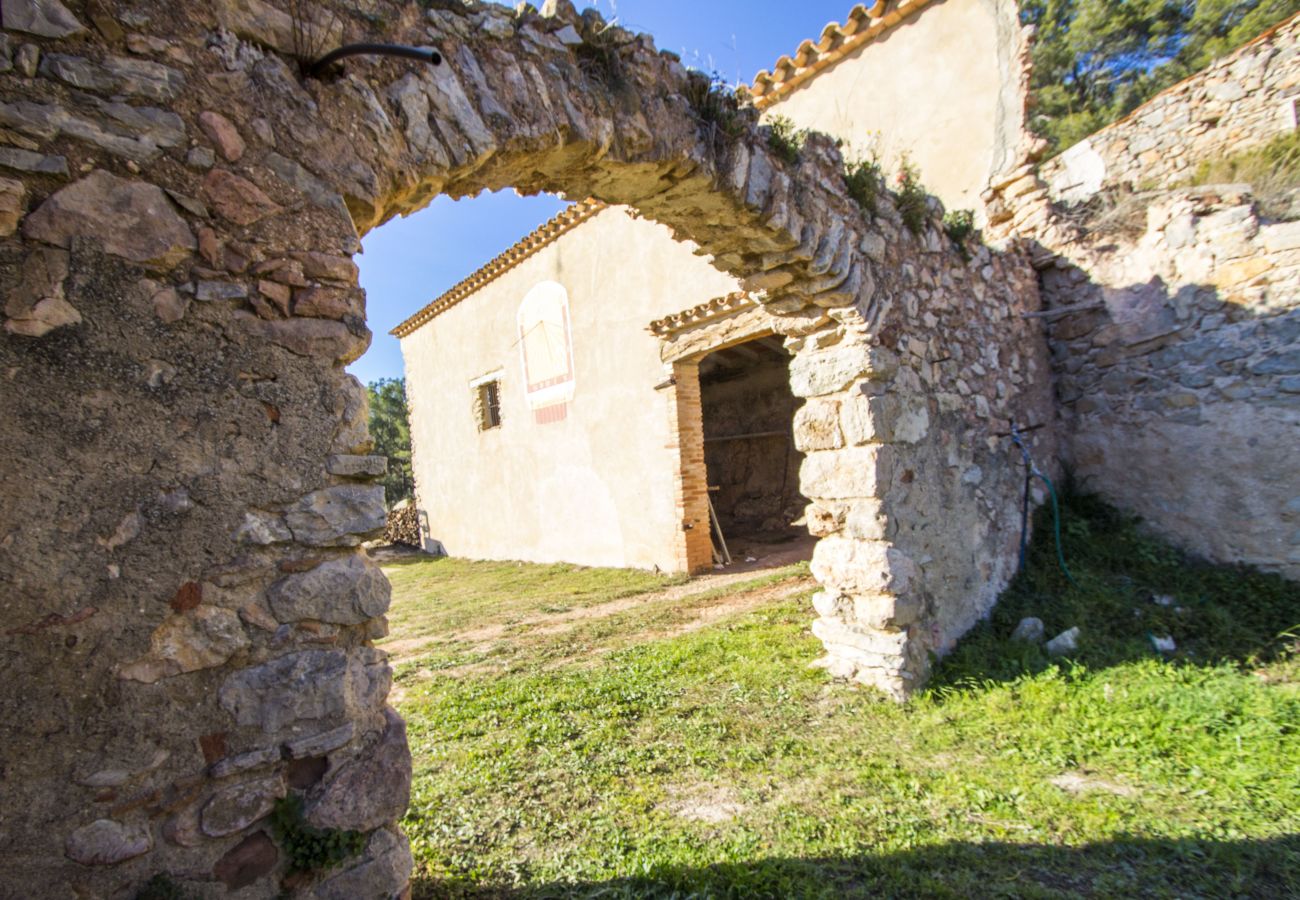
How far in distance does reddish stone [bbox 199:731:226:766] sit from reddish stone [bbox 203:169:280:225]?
4.39 feet

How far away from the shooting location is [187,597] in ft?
4.93

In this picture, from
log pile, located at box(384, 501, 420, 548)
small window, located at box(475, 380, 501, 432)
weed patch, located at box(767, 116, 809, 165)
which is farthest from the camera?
log pile, located at box(384, 501, 420, 548)

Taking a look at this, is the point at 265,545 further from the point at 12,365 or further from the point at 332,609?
the point at 12,365

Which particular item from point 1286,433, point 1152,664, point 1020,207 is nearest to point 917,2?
point 1020,207

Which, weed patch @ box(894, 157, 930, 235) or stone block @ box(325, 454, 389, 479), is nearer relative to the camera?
stone block @ box(325, 454, 389, 479)

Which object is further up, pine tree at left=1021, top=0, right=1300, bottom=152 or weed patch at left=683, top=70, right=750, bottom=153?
pine tree at left=1021, top=0, right=1300, bottom=152

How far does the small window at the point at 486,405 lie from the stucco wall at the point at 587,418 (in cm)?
23

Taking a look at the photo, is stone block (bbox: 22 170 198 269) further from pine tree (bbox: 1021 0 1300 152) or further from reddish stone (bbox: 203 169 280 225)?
pine tree (bbox: 1021 0 1300 152)

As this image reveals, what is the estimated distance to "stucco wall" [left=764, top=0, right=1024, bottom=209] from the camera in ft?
18.8

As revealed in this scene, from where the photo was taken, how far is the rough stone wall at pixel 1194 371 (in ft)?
13.8

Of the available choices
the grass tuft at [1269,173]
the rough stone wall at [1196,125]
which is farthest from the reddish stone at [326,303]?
the rough stone wall at [1196,125]

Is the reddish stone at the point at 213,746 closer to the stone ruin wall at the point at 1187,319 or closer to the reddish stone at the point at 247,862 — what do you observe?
the reddish stone at the point at 247,862

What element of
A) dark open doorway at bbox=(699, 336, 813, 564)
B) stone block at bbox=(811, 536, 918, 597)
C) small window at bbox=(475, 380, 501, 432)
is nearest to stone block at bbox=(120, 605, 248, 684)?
stone block at bbox=(811, 536, 918, 597)

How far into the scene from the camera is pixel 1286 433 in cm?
416
